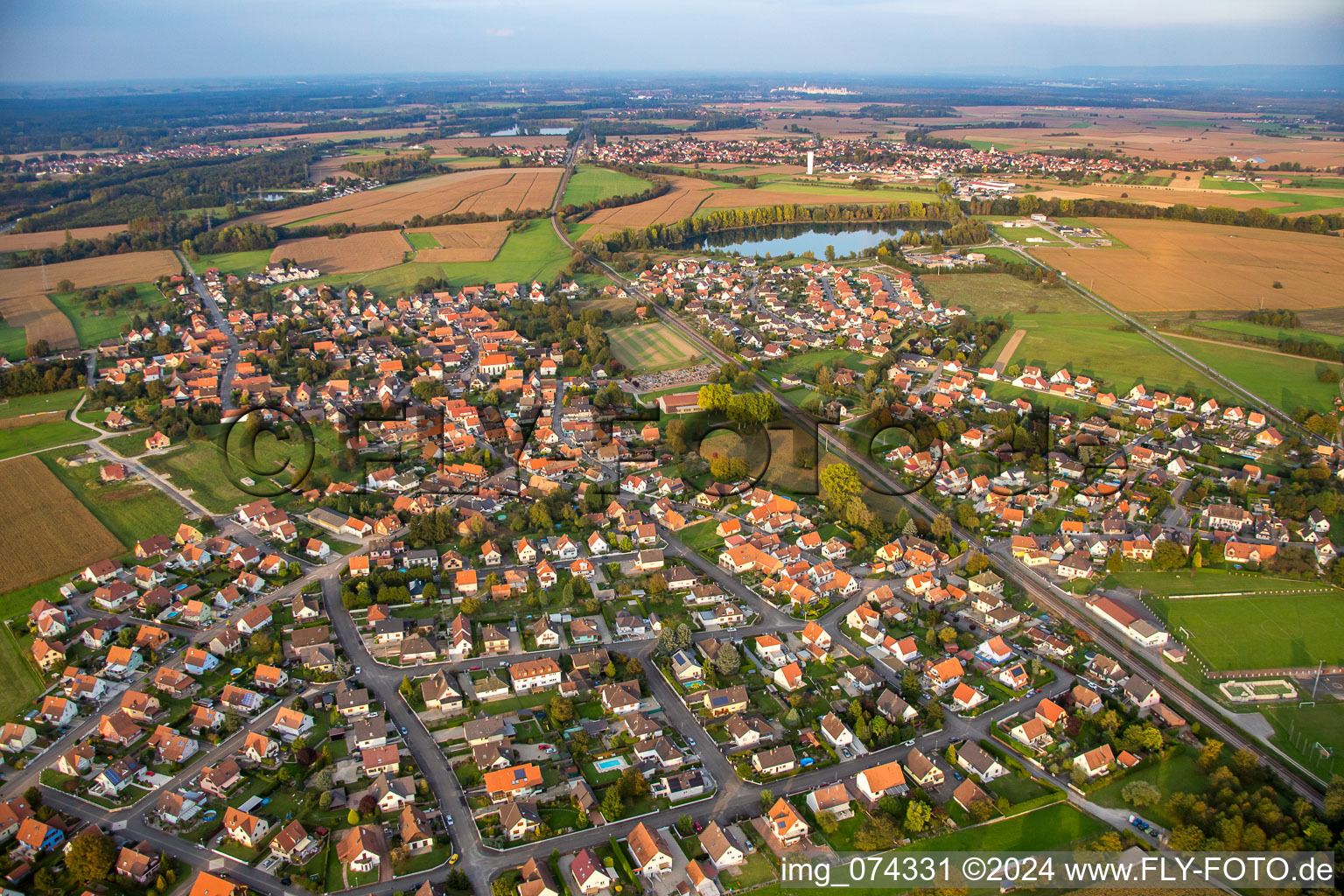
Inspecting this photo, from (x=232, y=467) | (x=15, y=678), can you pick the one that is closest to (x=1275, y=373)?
(x=232, y=467)

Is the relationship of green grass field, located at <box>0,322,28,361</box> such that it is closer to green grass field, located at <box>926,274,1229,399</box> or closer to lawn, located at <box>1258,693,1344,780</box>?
green grass field, located at <box>926,274,1229,399</box>

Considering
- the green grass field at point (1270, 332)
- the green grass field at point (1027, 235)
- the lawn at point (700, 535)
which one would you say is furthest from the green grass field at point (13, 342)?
the green grass field at point (1027, 235)

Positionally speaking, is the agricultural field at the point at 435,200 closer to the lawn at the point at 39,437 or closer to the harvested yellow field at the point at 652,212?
the harvested yellow field at the point at 652,212

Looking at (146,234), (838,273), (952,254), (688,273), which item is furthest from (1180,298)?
(146,234)

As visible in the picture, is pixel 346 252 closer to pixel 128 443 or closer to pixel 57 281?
pixel 57 281

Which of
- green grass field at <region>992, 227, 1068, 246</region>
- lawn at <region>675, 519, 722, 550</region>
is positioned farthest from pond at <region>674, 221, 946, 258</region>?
lawn at <region>675, 519, 722, 550</region>
